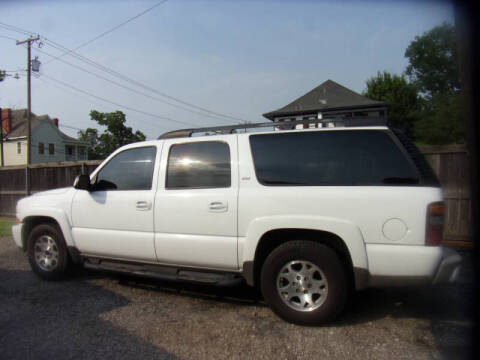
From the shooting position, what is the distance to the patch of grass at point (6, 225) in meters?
8.98

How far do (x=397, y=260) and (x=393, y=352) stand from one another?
2.44 ft

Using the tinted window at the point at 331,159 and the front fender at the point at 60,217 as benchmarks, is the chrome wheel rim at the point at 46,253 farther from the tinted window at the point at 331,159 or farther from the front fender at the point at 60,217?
the tinted window at the point at 331,159

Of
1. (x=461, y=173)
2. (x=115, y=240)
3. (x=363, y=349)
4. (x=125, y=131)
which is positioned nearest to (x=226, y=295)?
(x=115, y=240)

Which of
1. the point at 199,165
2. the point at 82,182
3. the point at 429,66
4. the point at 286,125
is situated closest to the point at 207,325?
Result: the point at 199,165

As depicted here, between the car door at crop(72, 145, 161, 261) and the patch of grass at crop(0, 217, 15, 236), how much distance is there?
5573mm

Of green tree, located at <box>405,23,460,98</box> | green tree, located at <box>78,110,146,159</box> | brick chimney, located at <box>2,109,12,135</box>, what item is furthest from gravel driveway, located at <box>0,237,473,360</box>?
brick chimney, located at <box>2,109,12,135</box>

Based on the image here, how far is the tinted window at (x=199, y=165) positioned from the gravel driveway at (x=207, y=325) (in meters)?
1.37

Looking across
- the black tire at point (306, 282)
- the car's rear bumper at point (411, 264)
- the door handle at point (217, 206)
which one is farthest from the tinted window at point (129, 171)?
the car's rear bumper at point (411, 264)

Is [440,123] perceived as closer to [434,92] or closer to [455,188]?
[434,92]

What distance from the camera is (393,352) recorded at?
3010mm

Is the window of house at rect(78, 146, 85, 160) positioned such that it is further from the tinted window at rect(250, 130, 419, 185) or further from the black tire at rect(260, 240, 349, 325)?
the black tire at rect(260, 240, 349, 325)

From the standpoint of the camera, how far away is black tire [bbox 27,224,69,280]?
4.94m

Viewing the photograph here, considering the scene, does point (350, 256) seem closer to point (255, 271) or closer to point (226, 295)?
point (255, 271)

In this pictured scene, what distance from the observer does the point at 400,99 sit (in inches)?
1620
